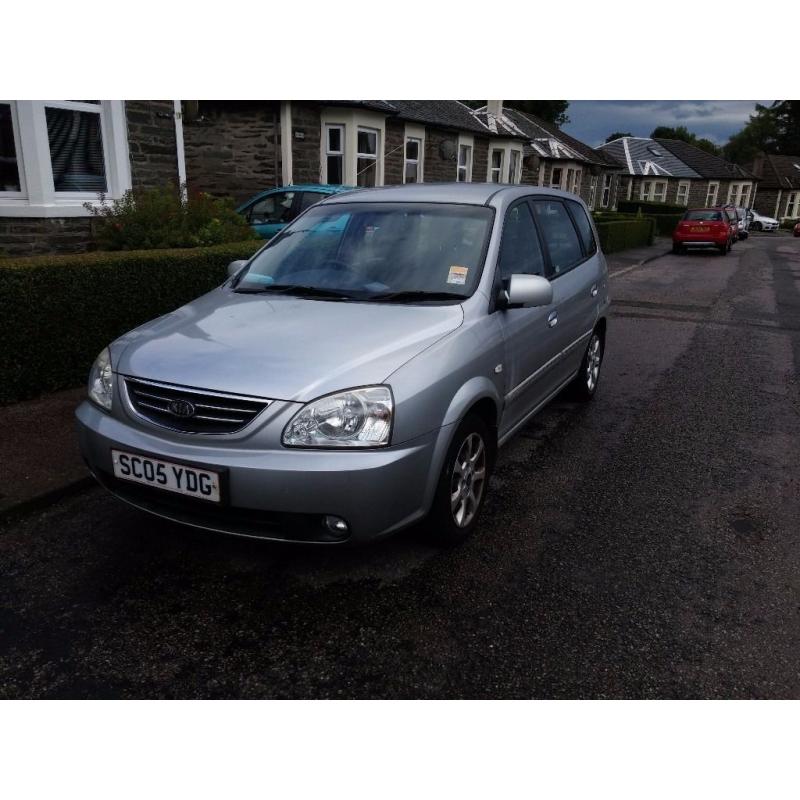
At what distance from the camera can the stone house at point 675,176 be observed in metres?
56.2

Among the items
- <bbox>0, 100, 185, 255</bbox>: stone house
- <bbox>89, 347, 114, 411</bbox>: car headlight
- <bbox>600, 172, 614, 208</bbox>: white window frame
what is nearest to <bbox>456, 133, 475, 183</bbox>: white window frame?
<bbox>0, 100, 185, 255</bbox>: stone house

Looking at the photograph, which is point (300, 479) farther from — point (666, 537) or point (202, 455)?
point (666, 537)

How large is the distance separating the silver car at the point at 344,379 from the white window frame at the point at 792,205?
75.7 metres

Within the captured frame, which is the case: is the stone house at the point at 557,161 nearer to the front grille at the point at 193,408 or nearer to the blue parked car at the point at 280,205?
the blue parked car at the point at 280,205

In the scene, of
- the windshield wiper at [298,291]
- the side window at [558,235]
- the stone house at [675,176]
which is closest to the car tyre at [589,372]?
the side window at [558,235]

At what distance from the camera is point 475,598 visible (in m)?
3.18

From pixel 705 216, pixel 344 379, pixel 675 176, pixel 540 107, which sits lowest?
pixel 705 216

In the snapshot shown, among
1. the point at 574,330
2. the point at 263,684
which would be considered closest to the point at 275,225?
the point at 574,330

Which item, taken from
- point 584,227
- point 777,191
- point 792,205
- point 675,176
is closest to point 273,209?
point 584,227

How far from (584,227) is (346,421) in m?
3.97

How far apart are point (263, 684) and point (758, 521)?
120 inches

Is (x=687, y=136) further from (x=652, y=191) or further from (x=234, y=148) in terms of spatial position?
(x=234, y=148)

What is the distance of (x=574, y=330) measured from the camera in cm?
528

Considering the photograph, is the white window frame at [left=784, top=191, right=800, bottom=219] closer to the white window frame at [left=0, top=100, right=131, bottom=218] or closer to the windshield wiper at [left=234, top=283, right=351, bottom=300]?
the white window frame at [left=0, top=100, right=131, bottom=218]
